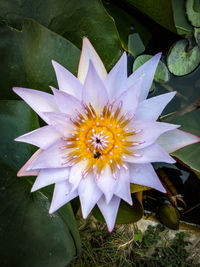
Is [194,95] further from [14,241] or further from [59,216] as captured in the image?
[14,241]

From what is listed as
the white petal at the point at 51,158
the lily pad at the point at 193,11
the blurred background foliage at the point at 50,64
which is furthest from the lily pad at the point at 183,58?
the white petal at the point at 51,158

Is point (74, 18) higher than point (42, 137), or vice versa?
point (74, 18)

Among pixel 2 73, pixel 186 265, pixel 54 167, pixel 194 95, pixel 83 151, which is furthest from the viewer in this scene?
pixel 186 265

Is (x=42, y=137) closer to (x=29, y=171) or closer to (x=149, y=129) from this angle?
(x=29, y=171)

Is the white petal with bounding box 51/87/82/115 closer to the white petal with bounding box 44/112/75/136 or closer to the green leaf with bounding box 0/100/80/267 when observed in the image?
the white petal with bounding box 44/112/75/136

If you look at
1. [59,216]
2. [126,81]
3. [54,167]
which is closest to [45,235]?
[59,216]

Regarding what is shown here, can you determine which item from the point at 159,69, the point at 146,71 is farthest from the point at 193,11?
the point at 146,71
